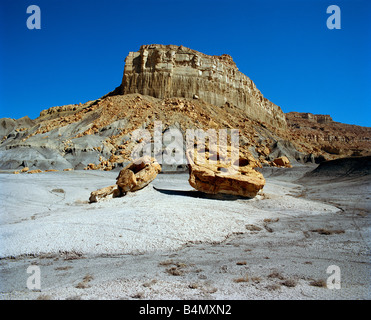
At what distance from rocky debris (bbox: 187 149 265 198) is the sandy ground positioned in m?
0.66

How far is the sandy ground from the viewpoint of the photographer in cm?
417

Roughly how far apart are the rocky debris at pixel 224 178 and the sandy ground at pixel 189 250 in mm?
655

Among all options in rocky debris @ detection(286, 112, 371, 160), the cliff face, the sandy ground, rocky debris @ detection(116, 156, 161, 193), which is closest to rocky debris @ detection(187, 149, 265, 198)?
the sandy ground

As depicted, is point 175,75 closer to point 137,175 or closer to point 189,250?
point 137,175

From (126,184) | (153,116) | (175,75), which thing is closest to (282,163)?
(153,116)

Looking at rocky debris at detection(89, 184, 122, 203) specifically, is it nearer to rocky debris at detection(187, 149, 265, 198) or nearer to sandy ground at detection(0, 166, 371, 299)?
sandy ground at detection(0, 166, 371, 299)

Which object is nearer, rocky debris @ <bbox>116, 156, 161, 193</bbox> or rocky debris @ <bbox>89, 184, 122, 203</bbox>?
rocky debris @ <bbox>89, 184, 122, 203</bbox>

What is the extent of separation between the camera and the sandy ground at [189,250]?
13.7 ft

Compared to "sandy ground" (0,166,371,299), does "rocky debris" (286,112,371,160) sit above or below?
above

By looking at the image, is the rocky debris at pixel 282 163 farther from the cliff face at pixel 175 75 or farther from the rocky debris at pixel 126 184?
the rocky debris at pixel 126 184

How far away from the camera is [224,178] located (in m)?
13.2

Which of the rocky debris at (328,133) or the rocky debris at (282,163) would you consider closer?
the rocky debris at (282,163)

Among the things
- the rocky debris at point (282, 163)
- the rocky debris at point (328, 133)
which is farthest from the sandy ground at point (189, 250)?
the rocky debris at point (328, 133)
